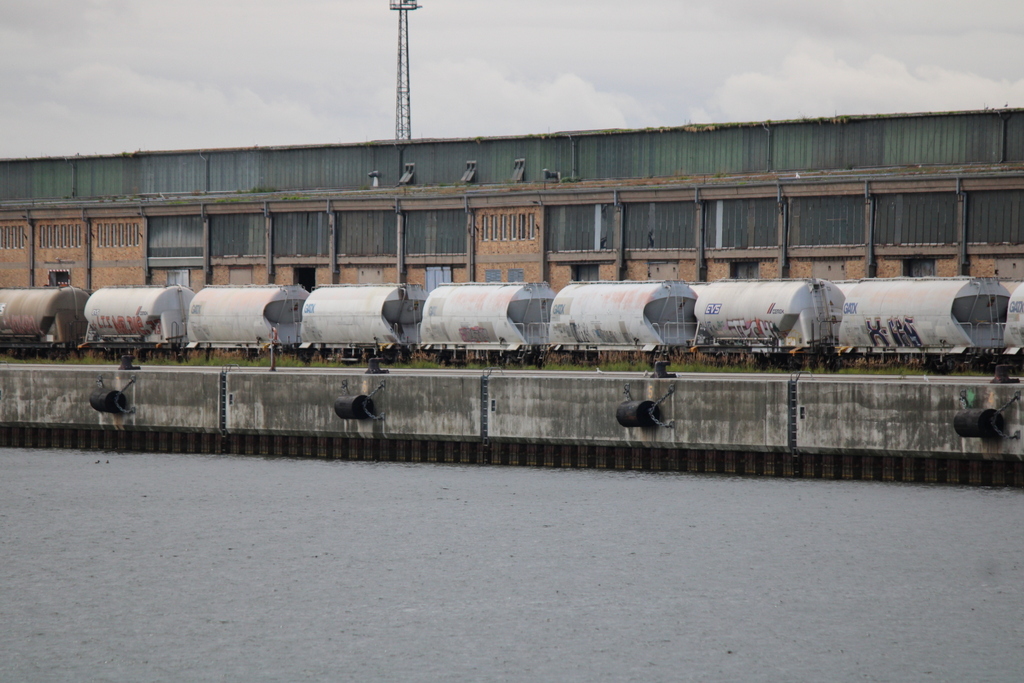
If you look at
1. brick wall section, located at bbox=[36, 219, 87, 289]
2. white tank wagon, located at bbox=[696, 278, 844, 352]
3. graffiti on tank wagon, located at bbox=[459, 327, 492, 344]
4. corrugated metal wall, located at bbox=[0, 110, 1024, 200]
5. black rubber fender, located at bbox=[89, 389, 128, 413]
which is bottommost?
black rubber fender, located at bbox=[89, 389, 128, 413]

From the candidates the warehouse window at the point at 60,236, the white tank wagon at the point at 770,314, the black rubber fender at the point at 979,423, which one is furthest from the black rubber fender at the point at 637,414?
the warehouse window at the point at 60,236

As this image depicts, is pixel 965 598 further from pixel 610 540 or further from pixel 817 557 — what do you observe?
pixel 610 540

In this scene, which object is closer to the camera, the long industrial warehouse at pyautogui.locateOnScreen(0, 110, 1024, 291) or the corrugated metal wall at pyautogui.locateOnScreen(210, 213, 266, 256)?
the long industrial warehouse at pyautogui.locateOnScreen(0, 110, 1024, 291)

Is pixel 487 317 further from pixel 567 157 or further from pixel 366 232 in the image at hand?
pixel 567 157

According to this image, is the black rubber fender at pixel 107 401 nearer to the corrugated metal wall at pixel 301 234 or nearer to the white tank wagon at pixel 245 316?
the white tank wagon at pixel 245 316

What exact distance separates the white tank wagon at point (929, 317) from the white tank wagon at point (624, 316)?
251 inches

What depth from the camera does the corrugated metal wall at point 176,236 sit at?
6769 centimetres

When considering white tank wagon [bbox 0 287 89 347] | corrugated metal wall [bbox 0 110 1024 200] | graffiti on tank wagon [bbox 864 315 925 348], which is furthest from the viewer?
corrugated metal wall [bbox 0 110 1024 200]

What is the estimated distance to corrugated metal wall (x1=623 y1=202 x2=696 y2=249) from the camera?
190ft

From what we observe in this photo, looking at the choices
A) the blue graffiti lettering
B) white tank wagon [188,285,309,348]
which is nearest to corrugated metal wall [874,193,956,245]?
the blue graffiti lettering

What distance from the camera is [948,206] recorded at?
5328cm

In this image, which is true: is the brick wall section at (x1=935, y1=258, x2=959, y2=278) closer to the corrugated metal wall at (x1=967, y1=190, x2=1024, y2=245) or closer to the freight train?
the corrugated metal wall at (x1=967, y1=190, x2=1024, y2=245)

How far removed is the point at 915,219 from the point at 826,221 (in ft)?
13.3

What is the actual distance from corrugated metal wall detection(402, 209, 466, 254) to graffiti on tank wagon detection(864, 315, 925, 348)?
26.2 meters
